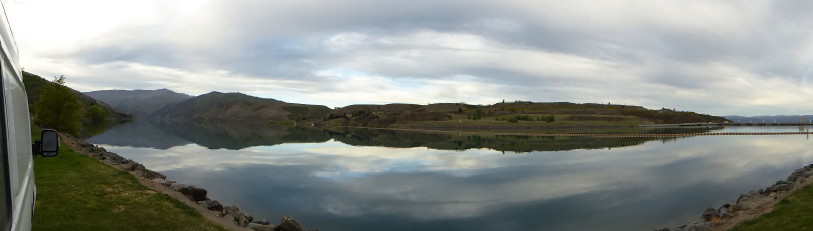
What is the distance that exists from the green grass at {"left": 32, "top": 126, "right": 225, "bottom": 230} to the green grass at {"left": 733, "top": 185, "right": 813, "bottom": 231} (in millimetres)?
22105

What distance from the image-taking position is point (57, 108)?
72.1m

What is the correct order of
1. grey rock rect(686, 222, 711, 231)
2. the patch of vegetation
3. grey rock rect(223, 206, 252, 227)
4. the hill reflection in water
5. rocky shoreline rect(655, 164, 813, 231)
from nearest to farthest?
grey rock rect(686, 222, 711, 231) → rocky shoreline rect(655, 164, 813, 231) → grey rock rect(223, 206, 252, 227) → the hill reflection in water → the patch of vegetation

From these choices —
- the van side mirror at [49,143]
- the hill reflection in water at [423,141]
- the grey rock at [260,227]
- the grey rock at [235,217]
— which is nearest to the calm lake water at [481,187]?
the grey rock at [235,217]

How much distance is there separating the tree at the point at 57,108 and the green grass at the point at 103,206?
2242 inches

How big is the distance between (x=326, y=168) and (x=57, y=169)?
24.2m

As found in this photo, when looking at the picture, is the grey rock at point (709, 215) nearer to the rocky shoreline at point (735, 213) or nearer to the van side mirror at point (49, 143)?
the rocky shoreline at point (735, 213)

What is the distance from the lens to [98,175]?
25.8 meters

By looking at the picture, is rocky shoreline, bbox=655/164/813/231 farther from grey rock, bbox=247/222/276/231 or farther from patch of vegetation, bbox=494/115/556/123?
patch of vegetation, bbox=494/115/556/123

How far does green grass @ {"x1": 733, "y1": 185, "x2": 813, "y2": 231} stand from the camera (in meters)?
17.4

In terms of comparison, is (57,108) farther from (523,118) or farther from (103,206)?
(523,118)

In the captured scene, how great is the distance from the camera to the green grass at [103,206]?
52.6 feet

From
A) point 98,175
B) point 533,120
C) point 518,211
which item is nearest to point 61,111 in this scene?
point 98,175

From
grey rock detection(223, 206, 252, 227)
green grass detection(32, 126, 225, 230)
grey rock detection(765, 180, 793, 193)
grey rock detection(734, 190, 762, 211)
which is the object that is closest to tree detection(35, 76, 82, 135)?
green grass detection(32, 126, 225, 230)

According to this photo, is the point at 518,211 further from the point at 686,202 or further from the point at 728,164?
the point at 728,164
